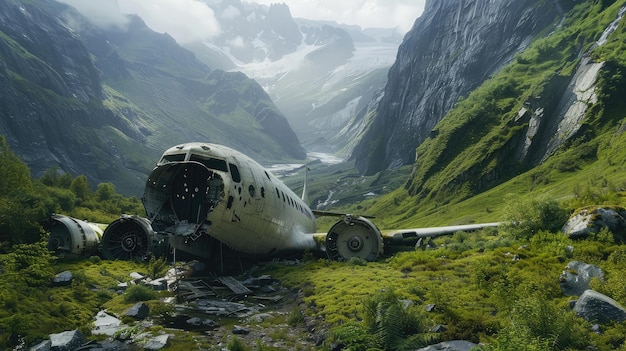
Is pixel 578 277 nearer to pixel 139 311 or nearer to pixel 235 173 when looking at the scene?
pixel 139 311

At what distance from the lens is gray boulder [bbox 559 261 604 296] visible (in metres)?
17.7

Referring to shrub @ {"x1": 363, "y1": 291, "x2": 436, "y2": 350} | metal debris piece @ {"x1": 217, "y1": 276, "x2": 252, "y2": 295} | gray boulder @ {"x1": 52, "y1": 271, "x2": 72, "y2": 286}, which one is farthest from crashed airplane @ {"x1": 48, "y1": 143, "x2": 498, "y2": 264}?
shrub @ {"x1": 363, "y1": 291, "x2": 436, "y2": 350}

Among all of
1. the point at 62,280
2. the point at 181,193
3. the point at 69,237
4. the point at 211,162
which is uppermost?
the point at 211,162

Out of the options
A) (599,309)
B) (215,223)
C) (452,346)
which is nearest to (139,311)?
(215,223)

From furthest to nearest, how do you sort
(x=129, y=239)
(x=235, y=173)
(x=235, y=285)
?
(x=129, y=239) < (x=235, y=173) < (x=235, y=285)

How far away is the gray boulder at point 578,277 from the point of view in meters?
17.7

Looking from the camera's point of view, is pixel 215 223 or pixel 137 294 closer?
pixel 137 294

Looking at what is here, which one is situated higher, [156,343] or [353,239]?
[353,239]

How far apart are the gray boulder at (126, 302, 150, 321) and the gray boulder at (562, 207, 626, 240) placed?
23780mm

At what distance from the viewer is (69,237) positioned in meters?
32.4

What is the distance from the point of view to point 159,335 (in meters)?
17.1

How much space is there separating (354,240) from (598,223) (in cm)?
1700

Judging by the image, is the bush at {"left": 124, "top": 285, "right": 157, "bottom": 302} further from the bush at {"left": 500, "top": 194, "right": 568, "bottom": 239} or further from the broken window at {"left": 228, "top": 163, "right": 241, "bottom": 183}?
the bush at {"left": 500, "top": 194, "right": 568, "bottom": 239}

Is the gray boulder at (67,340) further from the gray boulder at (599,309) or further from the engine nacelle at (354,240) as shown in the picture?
the engine nacelle at (354,240)
